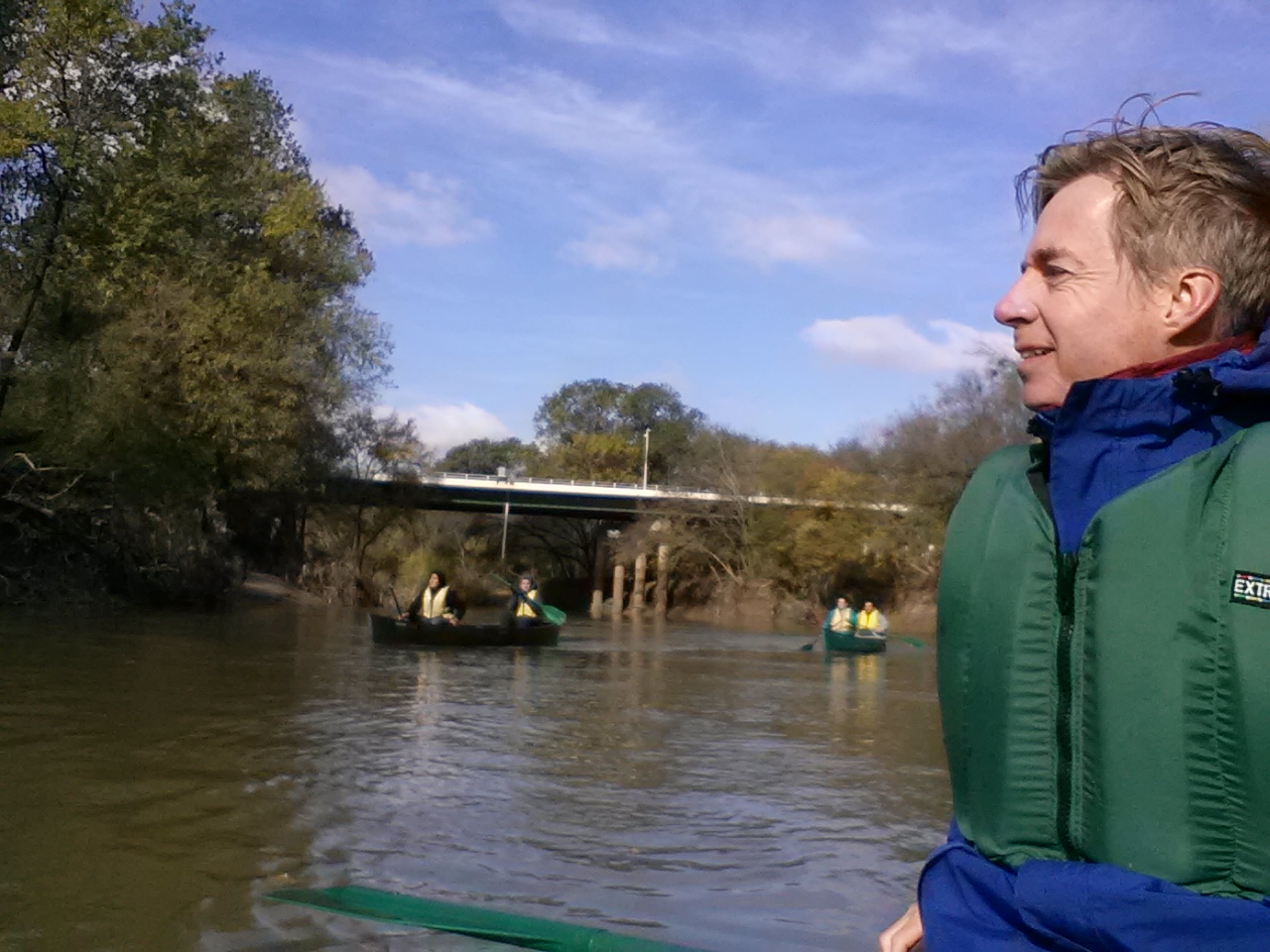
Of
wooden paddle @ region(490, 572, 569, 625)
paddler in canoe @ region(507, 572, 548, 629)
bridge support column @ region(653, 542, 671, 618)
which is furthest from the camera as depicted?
bridge support column @ region(653, 542, 671, 618)

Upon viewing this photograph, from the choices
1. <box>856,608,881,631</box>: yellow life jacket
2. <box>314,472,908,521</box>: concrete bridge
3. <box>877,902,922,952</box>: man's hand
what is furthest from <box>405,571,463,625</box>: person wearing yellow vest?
<box>314,472,908,521</box>: concrete bridge

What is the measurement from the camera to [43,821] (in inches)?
264

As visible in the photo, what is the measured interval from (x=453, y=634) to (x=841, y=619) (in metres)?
9.31

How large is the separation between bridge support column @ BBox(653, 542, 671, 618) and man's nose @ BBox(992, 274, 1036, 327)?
168 ft

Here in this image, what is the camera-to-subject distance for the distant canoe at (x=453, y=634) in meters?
20.8

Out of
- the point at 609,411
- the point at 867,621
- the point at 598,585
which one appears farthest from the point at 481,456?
the point at 867,621

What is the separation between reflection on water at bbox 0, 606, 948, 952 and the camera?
551cm

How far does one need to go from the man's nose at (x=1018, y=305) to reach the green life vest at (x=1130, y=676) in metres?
0.17

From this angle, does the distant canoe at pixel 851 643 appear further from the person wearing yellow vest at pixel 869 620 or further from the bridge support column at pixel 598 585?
the bridge support column at pixel 598 585

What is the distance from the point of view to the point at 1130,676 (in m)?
1.41

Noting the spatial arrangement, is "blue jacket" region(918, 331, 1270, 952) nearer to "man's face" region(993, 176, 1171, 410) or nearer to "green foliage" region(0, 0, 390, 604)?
"man's face" region(993, 176, 1171, 410)

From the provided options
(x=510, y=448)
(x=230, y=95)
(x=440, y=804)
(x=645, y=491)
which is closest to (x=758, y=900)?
(x=440, y=804)

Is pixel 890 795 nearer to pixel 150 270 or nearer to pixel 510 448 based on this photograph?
pixel 150 270

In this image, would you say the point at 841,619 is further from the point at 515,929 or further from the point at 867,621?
the point at 515,929
